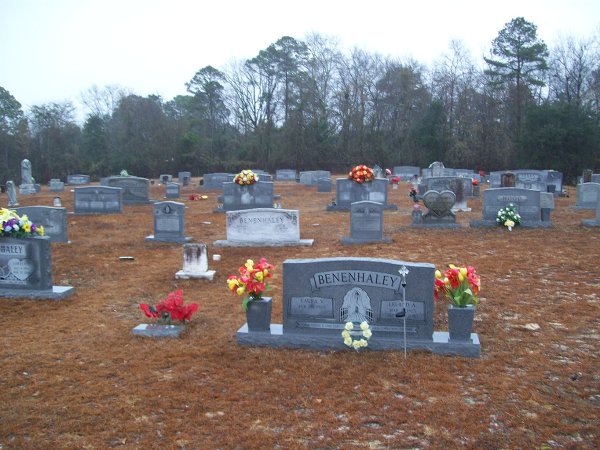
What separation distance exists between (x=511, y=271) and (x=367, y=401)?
643 centimetres

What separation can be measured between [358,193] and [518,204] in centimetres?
676

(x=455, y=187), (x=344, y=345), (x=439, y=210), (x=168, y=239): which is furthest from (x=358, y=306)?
(x=455, y=187)

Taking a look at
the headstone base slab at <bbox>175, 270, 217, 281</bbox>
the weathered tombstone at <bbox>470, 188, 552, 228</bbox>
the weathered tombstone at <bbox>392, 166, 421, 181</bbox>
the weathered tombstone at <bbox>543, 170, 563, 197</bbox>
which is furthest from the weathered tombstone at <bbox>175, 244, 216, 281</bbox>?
the weathered tombstone at <bbox>392, 166, 421, 181</bbox>

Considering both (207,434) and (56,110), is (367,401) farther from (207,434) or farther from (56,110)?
(56,110)

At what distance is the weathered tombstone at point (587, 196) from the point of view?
64.6ft

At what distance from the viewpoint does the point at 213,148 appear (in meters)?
55.3

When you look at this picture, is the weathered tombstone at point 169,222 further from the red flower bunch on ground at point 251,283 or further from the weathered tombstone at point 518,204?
the weathered tombstone at point 518,204

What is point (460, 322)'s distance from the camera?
605cm

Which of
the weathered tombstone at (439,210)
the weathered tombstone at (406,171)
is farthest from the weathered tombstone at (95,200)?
the weathered tombstone at (406,171)

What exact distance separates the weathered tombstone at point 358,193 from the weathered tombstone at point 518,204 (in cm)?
556

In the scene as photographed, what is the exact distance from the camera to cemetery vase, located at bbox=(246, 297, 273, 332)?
254 inches

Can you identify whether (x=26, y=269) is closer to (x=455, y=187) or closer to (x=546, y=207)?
(x=546, y=207)

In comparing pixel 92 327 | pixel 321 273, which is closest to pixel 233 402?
pixel 321 273

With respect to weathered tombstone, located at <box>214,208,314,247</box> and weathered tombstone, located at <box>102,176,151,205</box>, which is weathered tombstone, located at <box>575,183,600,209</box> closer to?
weathered tombstone, located at <box>214,208,314,247</box>
